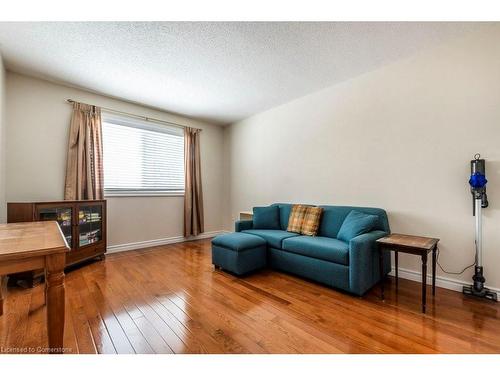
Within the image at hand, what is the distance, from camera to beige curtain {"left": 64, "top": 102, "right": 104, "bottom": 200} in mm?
3133

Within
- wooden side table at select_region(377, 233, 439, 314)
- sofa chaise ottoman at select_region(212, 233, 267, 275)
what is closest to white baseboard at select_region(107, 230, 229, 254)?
sofa chaise ottoman at select_region(212, 233, 267, 275)

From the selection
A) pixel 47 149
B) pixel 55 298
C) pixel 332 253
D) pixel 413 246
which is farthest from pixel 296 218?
pixel 47 149

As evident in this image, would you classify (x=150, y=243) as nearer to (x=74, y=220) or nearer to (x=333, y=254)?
(x=74, y=220)

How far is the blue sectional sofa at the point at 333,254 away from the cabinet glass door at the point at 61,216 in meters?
2.32

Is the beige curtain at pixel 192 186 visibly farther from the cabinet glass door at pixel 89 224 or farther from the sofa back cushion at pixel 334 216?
the sofa back cushion at pixel 334 216

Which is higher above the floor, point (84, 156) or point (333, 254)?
point (84, 156)

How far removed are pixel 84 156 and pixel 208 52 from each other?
2356 millimetres

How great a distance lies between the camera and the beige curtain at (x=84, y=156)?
3.13 meters

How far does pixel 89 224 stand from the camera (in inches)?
119

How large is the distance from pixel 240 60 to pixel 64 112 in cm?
261

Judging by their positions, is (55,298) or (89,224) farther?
(89,224)

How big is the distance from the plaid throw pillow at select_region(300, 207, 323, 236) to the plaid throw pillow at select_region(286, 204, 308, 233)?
0.05m
